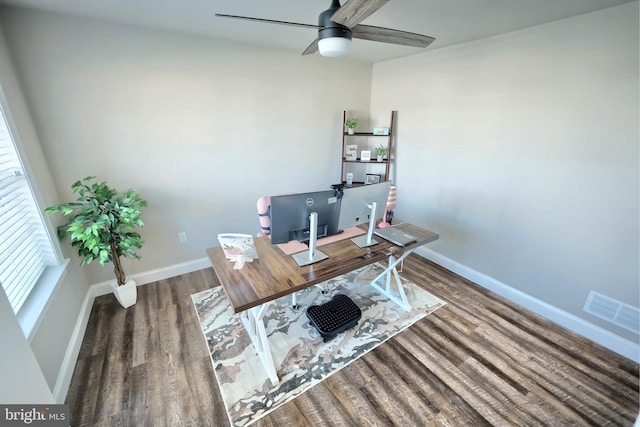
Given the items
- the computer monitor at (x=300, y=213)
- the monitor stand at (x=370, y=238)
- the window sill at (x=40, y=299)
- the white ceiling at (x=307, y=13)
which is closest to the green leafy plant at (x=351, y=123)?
the white ceiling at (x=307, y=13)

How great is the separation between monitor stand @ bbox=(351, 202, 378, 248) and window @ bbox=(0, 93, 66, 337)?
2.03m

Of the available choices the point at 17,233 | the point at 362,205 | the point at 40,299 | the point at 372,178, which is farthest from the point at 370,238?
the point at 17,233

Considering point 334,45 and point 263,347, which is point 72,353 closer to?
point 263,347

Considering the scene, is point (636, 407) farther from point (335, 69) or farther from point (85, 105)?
point (85, 105)

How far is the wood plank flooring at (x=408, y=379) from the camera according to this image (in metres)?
1.57

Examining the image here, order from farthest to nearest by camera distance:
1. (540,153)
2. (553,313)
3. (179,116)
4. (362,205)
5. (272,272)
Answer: (179,116) < (553,313) < (540,153) < (362,205) < (272,272)

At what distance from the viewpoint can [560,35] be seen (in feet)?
6.41

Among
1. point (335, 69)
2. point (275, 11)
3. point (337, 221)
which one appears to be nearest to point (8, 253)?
point (337, 221)

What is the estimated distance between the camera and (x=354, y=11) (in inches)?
46.8

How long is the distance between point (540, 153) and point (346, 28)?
6.31 feet

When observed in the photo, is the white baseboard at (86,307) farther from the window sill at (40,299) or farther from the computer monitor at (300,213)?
the computer monitor at (300,213)

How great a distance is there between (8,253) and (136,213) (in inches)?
28.1

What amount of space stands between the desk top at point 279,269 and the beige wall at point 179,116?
3.74 feet

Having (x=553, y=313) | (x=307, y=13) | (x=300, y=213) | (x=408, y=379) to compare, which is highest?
(x=307, y=13)
